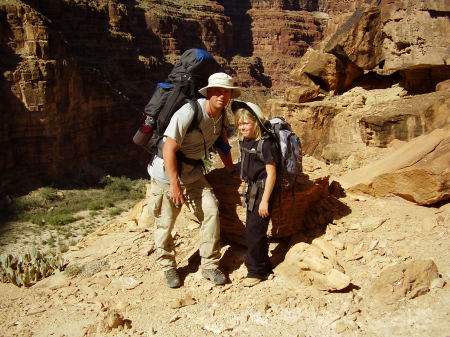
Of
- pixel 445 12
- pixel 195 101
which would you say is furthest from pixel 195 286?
pixel 445 12

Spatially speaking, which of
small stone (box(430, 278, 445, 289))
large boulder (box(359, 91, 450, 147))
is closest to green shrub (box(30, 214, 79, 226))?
large boulder (box(359, 91, 450, 147))

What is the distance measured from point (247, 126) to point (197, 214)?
1.06 meters

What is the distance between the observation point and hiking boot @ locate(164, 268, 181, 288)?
4617 mm

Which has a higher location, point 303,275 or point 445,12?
point 445,12

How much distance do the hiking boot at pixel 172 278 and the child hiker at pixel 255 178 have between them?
0.70 m

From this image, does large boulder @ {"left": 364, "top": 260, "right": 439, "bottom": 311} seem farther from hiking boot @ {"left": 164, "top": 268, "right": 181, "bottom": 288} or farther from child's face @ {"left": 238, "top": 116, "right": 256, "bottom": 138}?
hiking boot @ {"left": 164, "top": 268, "right": 181, "bottom": 288}

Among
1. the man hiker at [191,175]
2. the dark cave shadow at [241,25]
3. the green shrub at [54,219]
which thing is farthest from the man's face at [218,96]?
the dark cave shadow at [241,25]

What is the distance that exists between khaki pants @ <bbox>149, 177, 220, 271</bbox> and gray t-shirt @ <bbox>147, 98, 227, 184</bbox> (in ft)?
0.35

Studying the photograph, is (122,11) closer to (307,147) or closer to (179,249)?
(307,147)

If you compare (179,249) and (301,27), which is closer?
(179,249)

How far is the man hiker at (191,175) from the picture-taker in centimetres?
407

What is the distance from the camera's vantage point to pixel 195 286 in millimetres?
4590

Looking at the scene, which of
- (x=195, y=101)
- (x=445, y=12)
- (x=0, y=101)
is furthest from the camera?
(x=0, y=101)

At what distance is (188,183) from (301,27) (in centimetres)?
7477
